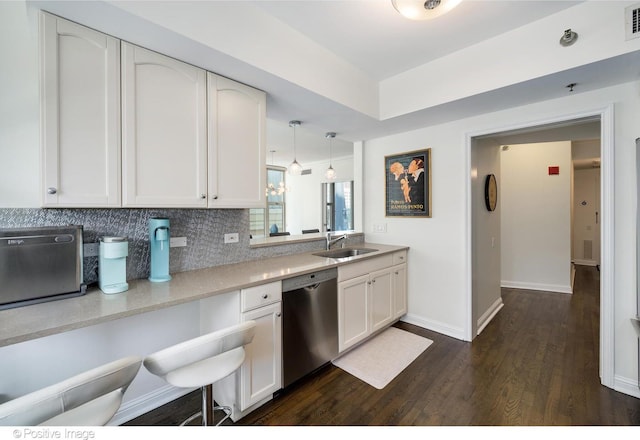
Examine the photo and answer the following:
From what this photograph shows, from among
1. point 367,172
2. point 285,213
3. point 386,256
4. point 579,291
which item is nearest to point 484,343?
point 386,256

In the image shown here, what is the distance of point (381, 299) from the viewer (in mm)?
2756

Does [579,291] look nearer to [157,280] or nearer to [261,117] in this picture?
[261,117]

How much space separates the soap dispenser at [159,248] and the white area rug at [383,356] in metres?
1.61

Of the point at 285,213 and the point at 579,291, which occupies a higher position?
the point at 285,213

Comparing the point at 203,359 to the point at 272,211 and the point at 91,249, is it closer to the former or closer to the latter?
the point at 91,249

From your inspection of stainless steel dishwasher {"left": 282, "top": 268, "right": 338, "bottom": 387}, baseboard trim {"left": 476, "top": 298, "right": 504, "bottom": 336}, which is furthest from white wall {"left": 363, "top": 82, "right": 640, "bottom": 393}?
stainless steel dishwasher {"left": 282, "top": 268, "right": 338, "bottom": 387}

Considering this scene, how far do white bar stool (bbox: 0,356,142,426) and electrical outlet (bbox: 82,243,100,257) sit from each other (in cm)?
84

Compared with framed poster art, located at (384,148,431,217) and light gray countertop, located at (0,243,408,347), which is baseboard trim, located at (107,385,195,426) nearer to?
light gray countertop, located at (0,243,408,347)

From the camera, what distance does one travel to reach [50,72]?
123 centimetres

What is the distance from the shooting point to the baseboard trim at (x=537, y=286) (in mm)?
4196

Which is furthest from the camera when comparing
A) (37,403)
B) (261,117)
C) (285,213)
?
(285,213)

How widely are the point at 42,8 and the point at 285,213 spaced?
6614 mm

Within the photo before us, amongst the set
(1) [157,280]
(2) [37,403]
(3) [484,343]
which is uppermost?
(1) [157,280]

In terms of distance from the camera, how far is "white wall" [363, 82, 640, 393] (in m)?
1.93
